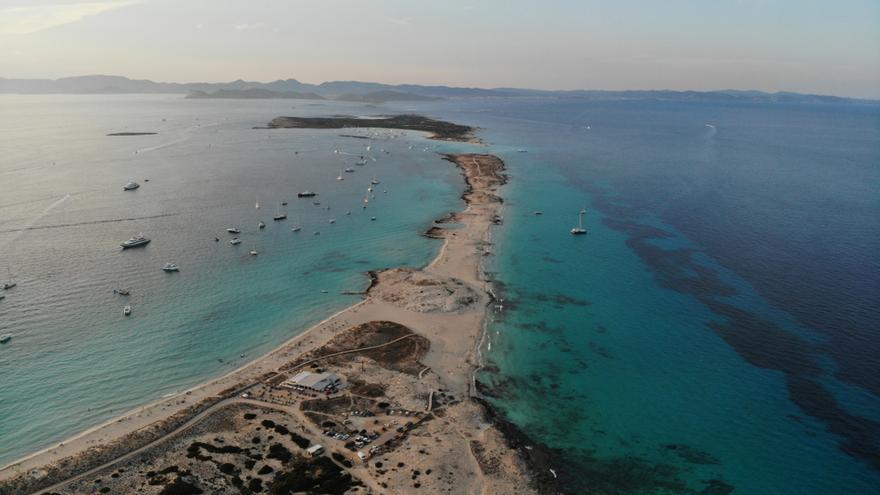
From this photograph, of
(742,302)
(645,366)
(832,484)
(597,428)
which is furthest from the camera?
(742,302)

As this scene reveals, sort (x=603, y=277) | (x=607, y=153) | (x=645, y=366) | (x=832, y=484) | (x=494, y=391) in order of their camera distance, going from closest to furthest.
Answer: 1. (x=832, y=484)
2. (x=494, y=391)
3. (x=645, y=366)
4. (x=603, y=277)
5. (x=607, y=153)

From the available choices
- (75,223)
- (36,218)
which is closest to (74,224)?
(75,223)

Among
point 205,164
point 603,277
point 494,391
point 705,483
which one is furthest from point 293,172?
point 705,483

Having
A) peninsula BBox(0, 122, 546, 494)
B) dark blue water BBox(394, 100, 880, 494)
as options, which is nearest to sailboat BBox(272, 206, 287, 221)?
dark blue water BBox(394, 100, 880, 494)

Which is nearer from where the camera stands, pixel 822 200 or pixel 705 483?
pixel 705 483

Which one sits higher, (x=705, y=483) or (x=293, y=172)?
(x=293, y=172)

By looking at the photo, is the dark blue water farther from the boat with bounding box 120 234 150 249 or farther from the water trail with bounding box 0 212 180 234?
the water trail with bounding box 0 212 180 234

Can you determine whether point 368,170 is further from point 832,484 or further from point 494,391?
point 832,484
